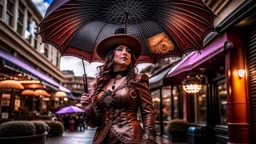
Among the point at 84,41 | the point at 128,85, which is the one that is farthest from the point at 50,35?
the point at 128,85

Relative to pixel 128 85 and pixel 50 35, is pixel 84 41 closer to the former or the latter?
pixel 50 35

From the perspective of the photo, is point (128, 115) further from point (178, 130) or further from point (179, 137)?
point (179, 137)

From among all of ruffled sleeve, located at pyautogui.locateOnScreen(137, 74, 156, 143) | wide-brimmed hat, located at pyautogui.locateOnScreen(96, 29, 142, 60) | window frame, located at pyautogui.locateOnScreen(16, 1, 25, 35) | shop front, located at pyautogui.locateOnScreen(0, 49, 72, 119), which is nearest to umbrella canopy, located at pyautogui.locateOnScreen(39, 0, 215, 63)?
wide-brimmed hat, located at pyautogui.locateOnScreen(96, 29, 142, 60)

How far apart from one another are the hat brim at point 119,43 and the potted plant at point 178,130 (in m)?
11.6

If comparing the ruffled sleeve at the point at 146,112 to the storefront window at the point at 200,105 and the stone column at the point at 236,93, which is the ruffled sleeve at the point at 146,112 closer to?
the stone column at the point at 236,93

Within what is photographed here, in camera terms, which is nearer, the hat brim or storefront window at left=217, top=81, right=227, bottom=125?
the hat brim

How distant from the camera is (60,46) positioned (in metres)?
4.39

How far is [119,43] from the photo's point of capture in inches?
138

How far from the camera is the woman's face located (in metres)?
3.43

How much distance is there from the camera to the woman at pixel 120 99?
9.96 feet

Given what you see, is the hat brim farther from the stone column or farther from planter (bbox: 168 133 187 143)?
planter (bbox: 168 133 187 143)

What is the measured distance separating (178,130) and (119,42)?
11926mm

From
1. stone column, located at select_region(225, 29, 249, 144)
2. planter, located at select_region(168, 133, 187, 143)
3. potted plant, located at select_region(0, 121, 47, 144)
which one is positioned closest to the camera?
potted plant, located at select_region(0, 121, 47, 144)

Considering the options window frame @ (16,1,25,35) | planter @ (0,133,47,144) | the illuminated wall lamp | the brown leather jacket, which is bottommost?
planter @ (0,133,47,144)
